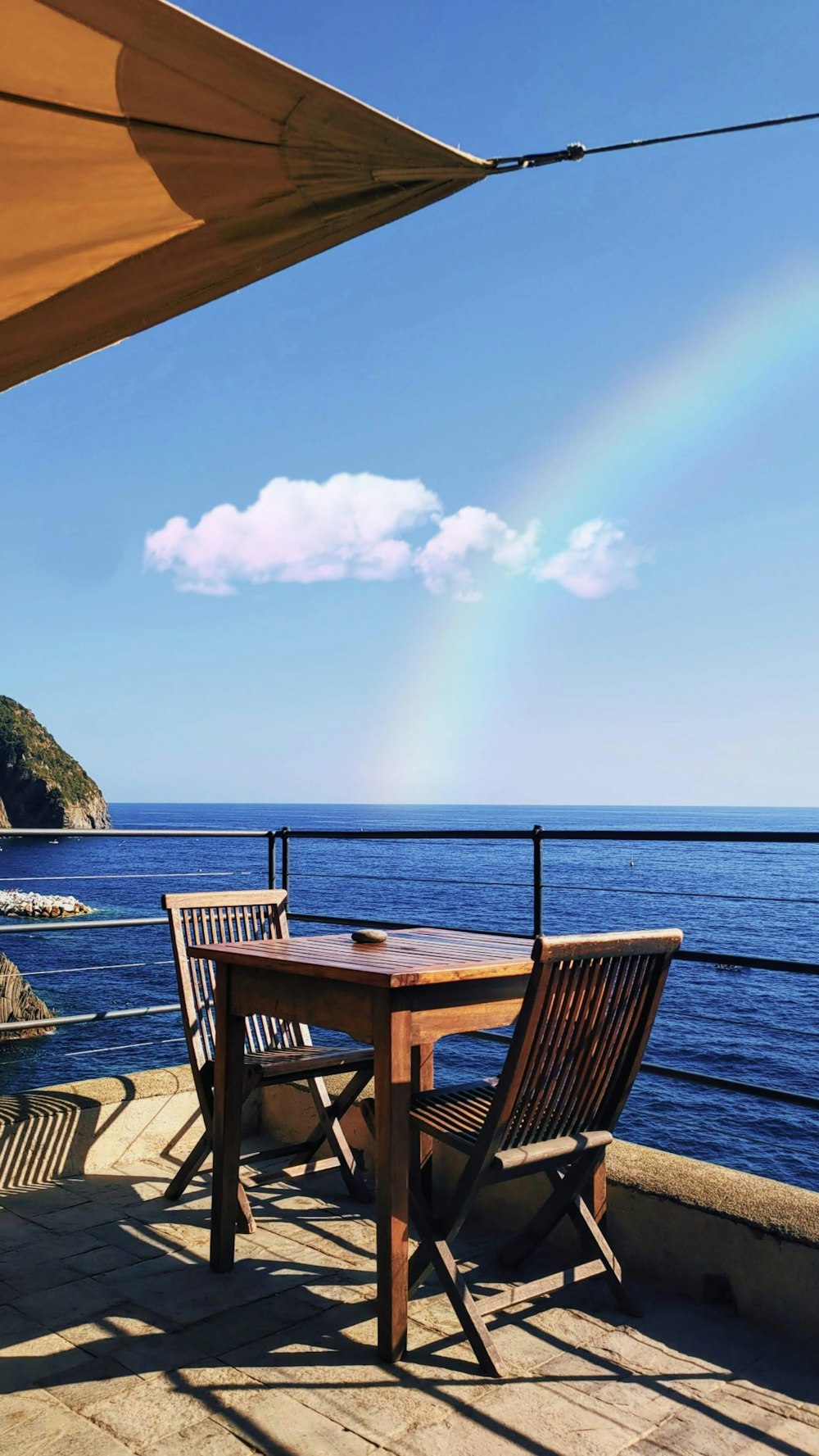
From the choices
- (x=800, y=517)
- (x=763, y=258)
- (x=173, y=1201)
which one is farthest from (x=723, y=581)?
(x=173, y=1201)

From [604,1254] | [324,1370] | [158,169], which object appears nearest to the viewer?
[158,169]

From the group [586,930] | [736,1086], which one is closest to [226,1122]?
[736,1086]

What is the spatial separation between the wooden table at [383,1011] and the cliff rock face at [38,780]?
241 feet

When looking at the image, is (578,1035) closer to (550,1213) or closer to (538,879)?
(550,1213)

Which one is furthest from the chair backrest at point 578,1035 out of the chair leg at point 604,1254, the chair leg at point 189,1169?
the chair leg at point 189,1169

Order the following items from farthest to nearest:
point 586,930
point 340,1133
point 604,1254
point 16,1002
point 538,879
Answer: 1. point 586,930
2. point 16,1002
3. point 538,879
4. point 340,1133
5. point 604,1254

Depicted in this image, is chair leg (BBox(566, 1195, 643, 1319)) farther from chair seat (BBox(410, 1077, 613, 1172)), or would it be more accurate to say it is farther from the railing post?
the railing post

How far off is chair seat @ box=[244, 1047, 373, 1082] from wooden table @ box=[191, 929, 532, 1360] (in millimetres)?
167

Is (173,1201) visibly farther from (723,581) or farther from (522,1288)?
(723,581)

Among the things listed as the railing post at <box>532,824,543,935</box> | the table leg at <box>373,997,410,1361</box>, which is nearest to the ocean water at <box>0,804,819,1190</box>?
the railing post at <box>532,824,543,935</box>

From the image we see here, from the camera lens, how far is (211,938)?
3.77 metres

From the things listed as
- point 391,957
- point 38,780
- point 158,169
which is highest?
point 38,780

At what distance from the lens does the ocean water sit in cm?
1986

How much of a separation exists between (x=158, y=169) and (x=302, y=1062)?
253 cm
